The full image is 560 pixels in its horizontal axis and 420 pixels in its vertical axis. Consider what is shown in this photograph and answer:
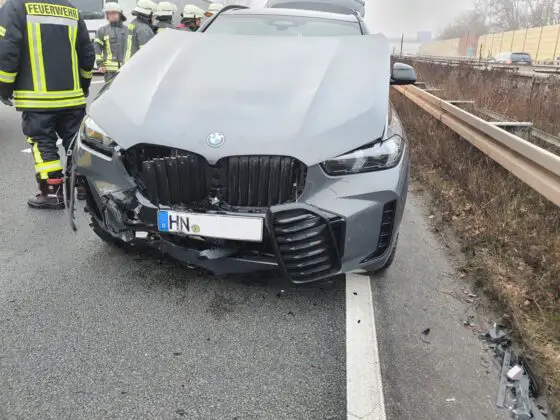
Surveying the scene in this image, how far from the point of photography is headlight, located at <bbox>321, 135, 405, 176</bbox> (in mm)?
2600

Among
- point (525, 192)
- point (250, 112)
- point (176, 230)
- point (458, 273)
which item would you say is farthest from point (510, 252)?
point (176, 230)

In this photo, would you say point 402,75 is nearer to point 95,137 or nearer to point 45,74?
point 95,137

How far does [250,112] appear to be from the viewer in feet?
9.03

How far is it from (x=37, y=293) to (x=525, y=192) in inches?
147

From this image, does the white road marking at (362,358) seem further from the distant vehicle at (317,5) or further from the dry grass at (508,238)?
the distant vehicle at (317,5)

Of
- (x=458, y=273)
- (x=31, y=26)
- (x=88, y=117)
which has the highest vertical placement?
(x=31, y=26)

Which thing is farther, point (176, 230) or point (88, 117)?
point (88, 117)

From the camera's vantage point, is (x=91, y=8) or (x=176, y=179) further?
(x=91, y=8)

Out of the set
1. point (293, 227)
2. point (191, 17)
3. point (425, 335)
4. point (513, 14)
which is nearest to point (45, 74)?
point (293, 227)

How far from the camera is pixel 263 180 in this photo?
2.56m

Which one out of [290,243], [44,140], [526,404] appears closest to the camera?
[526,404]

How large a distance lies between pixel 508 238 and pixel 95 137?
278 centimetres

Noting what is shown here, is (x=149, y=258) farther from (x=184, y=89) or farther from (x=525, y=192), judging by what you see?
(x=525, y=192)

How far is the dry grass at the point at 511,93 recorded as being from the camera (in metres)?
6.70
